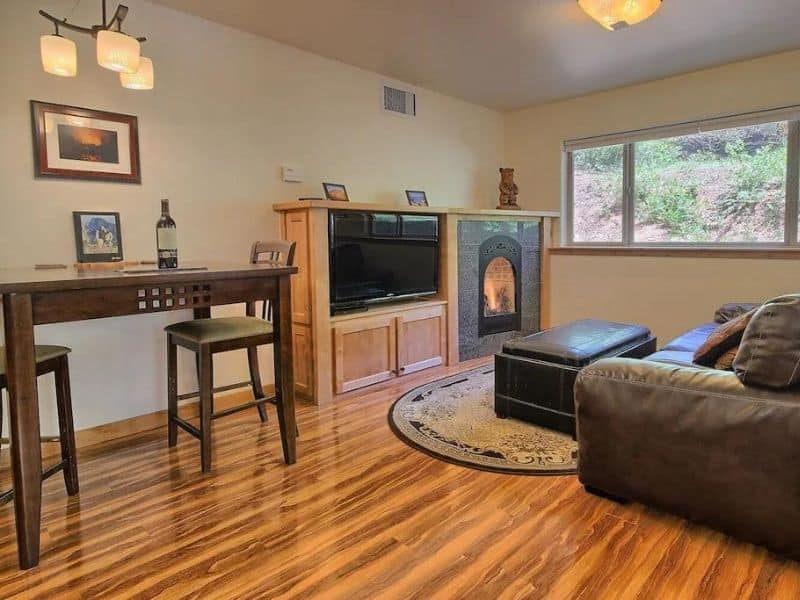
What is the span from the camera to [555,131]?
4.96 metres

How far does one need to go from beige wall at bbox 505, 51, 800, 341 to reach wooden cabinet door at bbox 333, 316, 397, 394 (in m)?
2.09

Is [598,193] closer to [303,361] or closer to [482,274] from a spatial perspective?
[482,274]

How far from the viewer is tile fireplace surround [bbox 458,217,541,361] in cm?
428

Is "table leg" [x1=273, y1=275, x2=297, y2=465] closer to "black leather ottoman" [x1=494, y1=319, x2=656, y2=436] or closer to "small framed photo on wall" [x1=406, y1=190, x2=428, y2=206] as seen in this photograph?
"black leather ottoman" [x1=494, y1=319, x2=656, y2=436]

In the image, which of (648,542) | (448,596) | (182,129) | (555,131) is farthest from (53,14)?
(555,131)

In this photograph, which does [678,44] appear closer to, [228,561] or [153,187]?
[153,187]

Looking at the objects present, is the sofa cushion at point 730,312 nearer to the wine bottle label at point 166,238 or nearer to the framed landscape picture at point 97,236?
the wine bottle label at point 166,238

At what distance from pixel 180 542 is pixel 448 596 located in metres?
0.97

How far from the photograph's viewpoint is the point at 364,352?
359cm

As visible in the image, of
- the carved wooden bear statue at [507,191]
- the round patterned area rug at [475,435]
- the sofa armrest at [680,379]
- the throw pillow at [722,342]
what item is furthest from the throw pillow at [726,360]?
the carved wooden bear statue at [507,191]

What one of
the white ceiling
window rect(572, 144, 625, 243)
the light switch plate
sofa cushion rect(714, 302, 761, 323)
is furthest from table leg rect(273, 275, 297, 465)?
window rect(572, 144, 625, 243)

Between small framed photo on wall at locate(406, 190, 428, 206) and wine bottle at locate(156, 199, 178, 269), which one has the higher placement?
small framed photo on wall at locate(406, 190, 428, 206)

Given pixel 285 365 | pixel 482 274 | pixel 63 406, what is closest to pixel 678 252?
pixel 482 274

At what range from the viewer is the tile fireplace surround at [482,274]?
4.28 meters
